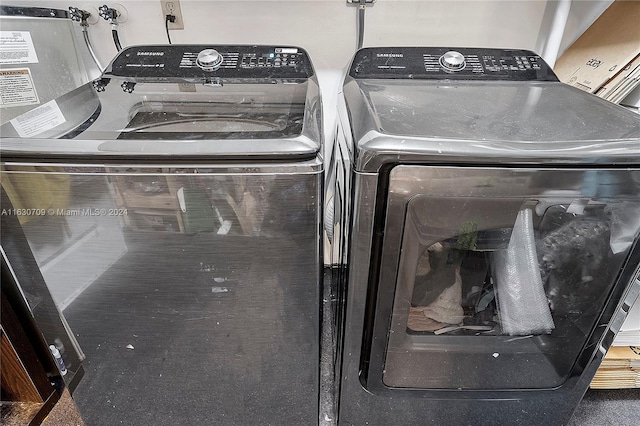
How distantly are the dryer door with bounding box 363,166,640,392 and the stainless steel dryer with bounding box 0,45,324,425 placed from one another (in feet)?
0.58

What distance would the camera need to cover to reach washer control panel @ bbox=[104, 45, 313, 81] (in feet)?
3.54

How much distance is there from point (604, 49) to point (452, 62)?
1.51 ft

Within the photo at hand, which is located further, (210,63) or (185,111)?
(210,63)

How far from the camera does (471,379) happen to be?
93cm

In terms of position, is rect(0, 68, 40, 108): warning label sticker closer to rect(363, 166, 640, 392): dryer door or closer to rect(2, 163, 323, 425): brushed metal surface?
rect(2, 163, 323, 425): brushed metal surface

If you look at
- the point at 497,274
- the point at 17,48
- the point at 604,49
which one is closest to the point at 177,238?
the point at 497,274

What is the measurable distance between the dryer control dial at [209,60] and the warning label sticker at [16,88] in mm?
499

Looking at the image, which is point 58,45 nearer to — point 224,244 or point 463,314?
point 224,244

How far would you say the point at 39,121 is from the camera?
771mm

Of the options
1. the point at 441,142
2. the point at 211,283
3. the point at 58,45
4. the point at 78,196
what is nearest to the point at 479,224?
the point at 441,142

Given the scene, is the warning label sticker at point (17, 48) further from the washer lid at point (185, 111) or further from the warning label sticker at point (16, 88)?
the washer lid at point (185, 111)

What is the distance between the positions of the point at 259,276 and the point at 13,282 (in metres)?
0.77

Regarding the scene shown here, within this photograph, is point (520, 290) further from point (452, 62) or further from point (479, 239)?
point (452, 62)

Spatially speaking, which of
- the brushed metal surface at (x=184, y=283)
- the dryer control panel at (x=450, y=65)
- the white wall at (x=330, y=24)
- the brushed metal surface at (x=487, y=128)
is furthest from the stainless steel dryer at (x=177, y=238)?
the white wall at (x=330, y=24)
